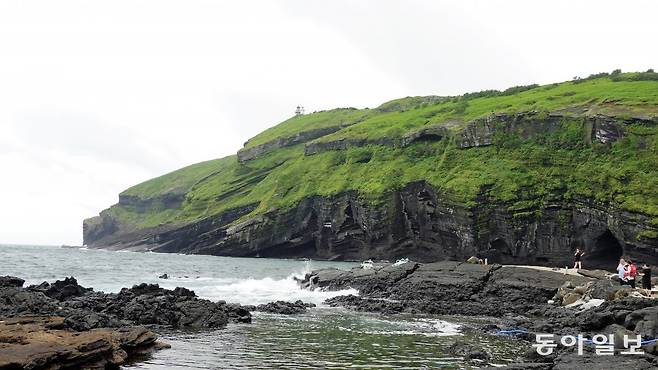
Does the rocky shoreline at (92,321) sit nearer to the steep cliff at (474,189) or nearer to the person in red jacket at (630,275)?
the person in red jacket at (630,275)

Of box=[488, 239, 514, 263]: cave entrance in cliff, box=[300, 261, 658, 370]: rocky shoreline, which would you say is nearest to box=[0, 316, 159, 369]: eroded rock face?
box=[300, 261, 658, 370]: rocky shoreline

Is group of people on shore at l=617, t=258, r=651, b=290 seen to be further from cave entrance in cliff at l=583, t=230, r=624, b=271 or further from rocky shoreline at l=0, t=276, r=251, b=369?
cave entrance in cliff at l=583, t=230, r=624, b=271

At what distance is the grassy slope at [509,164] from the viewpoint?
73.2 m

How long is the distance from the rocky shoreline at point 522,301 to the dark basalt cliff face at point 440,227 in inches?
1164

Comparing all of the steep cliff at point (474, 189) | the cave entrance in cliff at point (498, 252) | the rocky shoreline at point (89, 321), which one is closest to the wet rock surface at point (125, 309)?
the rocky shoreline at point (89, 321)

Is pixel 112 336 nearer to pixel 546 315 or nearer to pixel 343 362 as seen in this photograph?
pixel 343 362

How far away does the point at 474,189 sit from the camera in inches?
3413

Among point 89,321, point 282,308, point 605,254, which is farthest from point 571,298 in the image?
point 605,254

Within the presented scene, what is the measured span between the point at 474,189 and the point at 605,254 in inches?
833

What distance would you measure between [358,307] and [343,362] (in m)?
19.2

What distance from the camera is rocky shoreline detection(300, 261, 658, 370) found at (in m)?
19.8

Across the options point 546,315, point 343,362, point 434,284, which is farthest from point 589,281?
point 343,362

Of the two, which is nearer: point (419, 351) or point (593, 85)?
point (419, 351)

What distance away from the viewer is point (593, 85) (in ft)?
345
